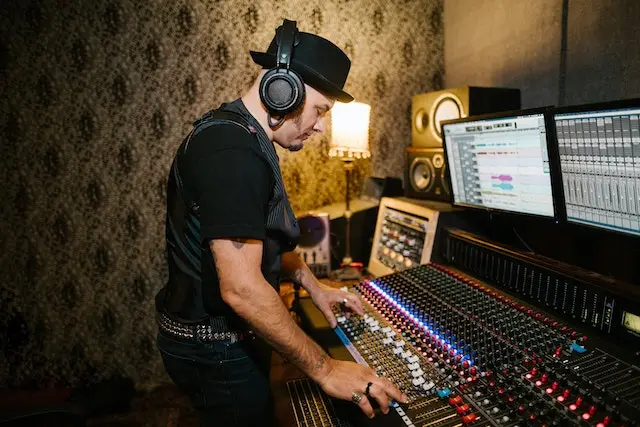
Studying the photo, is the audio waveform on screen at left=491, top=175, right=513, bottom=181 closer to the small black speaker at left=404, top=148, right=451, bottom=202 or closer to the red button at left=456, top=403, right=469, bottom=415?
the small black speaker at left=404, top=148, right=451, bottom=202

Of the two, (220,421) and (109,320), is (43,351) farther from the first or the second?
(220,421)

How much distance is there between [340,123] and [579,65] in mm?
1091

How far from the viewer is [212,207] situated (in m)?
0.91

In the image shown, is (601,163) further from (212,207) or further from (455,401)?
(212,207)

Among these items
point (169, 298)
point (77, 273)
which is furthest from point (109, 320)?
point (169, 298)

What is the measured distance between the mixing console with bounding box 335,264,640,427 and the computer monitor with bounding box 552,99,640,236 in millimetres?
340

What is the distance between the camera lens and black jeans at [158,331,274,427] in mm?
1194

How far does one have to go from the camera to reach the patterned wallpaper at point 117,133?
237 centimetres

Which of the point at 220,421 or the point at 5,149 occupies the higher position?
the point at 5,149

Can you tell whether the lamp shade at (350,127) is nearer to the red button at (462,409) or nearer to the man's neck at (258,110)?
the man's neck at (258,110)

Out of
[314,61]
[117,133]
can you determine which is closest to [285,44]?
[314,61]

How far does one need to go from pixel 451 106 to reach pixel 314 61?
1189mm

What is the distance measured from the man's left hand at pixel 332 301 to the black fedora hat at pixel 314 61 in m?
0.68

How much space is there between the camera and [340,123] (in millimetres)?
2178
